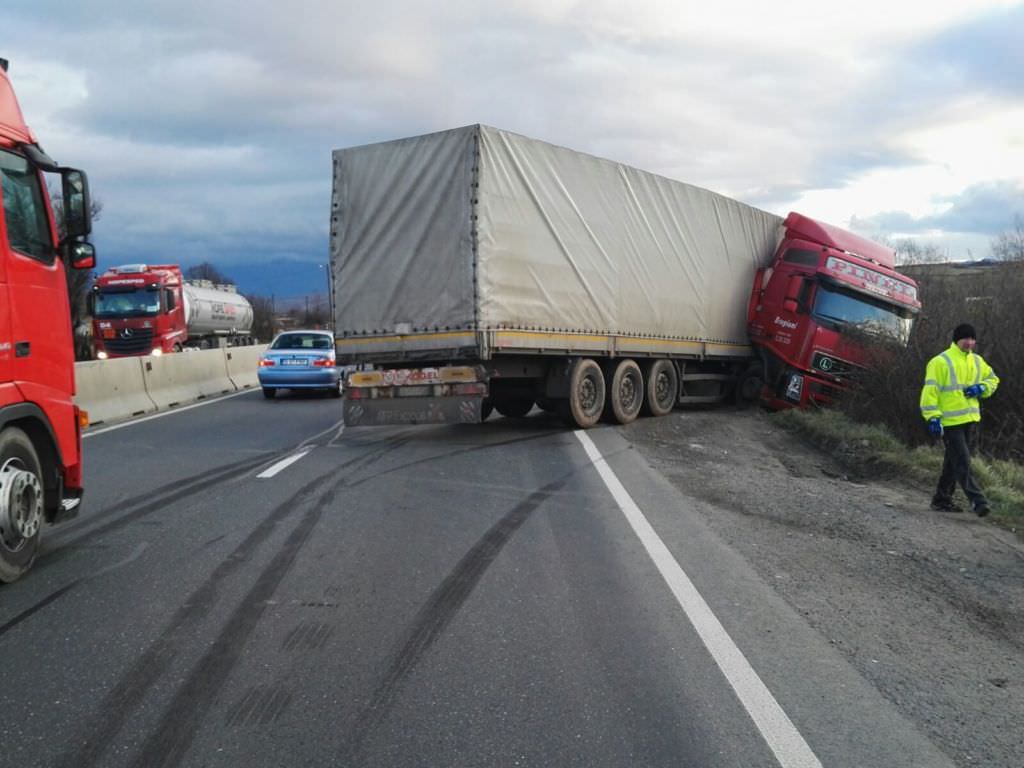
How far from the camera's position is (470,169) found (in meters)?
11.4

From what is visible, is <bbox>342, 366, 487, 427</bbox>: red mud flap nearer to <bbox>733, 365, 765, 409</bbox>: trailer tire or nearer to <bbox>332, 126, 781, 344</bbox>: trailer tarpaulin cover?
<bbox>332, 126, 781, 344</bbox>: trailer tarpaulin cover

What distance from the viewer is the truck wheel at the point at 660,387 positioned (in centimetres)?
1552

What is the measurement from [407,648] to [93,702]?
1.43 metres

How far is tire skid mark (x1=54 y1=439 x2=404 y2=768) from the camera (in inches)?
137

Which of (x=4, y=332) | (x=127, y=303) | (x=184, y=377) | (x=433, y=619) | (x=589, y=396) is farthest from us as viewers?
(x=127, y=303)

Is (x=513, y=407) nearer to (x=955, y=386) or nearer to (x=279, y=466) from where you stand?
(x=279, y=466)

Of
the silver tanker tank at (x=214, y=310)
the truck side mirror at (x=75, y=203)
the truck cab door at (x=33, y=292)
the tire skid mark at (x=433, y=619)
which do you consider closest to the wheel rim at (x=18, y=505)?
the truck cab door at (x=33, y=292)

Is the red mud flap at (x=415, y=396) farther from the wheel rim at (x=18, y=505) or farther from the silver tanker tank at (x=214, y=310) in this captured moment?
the silver tanker tank at (x=214, y=310)

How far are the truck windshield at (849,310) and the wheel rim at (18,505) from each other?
44.6 ft

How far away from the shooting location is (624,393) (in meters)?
14.9

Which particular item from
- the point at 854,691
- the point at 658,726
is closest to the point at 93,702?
the point at 658,726

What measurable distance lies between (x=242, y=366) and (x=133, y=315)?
5227 millimetres

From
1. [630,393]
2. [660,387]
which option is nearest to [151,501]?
[630,393]

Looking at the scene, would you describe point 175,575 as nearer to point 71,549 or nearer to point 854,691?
point 71,549
